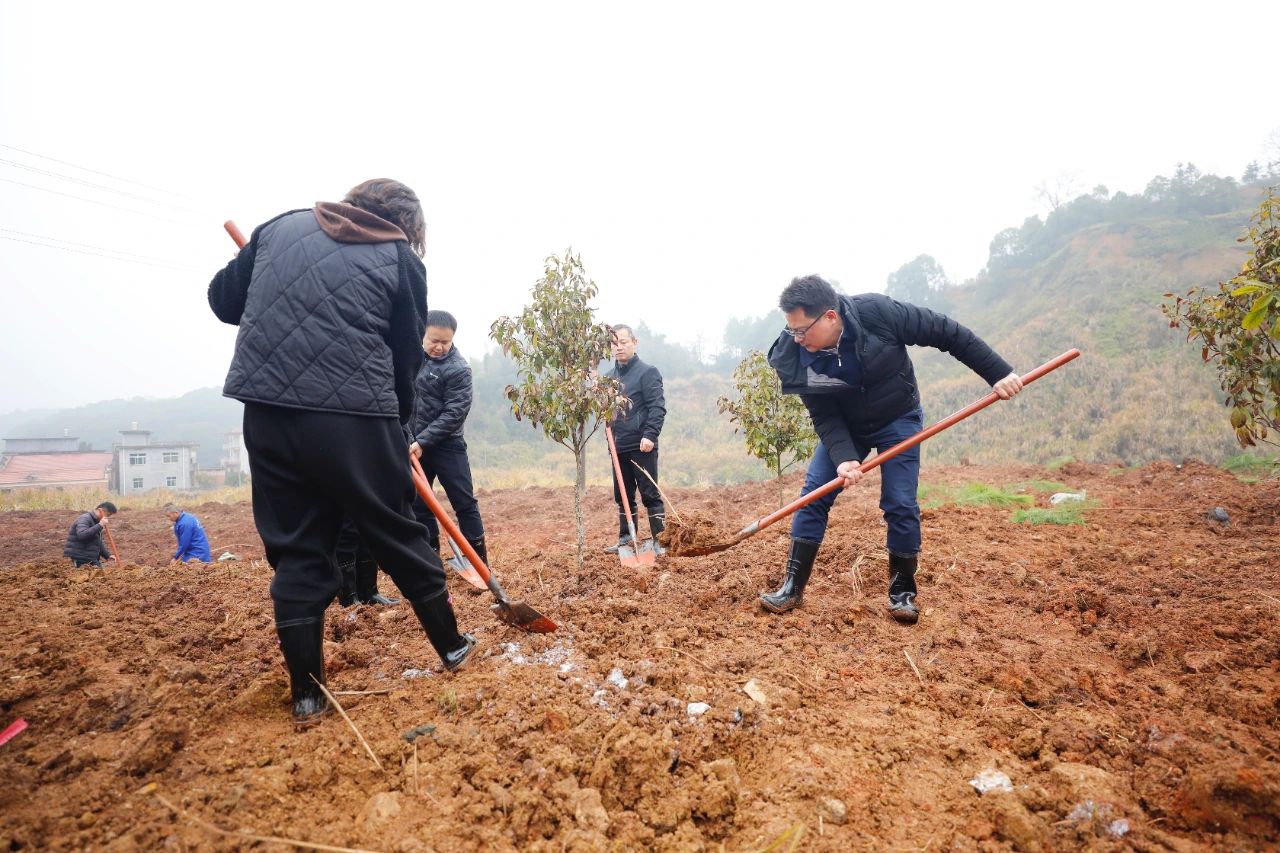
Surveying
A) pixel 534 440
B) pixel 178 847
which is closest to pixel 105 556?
pixel 178 847

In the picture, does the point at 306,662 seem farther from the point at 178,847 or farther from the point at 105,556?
the point at 105,556

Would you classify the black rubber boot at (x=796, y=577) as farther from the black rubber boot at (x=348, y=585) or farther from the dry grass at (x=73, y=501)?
the dry grass at (x=73, y=501)

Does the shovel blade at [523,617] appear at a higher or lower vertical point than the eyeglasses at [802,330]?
lower

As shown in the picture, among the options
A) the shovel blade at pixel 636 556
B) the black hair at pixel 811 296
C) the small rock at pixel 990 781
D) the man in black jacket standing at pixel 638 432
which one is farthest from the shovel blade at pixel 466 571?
the small rock at pixel 990 781

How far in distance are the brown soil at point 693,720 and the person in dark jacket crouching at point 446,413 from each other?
0.68m

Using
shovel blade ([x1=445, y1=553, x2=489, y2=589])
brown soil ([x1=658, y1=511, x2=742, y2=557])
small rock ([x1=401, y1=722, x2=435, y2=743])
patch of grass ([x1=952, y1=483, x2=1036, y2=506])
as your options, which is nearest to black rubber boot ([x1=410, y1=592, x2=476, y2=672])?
small rock ([x1=401, y1=722, x2=435, y2=743])

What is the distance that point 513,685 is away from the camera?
7.84ft

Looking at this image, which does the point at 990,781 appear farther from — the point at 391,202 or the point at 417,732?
the point at 391,202

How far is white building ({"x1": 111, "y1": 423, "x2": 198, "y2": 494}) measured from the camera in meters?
38.7

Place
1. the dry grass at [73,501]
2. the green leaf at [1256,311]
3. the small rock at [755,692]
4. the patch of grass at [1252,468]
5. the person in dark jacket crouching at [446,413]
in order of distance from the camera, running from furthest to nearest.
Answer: the dry grass at [73,501] < the patch of grass at [1252,468] < the person in dark jacket crouching at [446,413] < the small rock at [755,692] < the green leaf at [1256,311]

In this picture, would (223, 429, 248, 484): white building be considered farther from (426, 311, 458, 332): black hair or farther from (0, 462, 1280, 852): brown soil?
(0, 462, 1280, 852): brown soil

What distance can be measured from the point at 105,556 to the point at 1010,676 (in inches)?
439

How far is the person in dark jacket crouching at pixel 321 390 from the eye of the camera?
2018 mm

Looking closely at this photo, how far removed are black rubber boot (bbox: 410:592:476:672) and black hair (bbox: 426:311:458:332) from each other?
235 centimetres
